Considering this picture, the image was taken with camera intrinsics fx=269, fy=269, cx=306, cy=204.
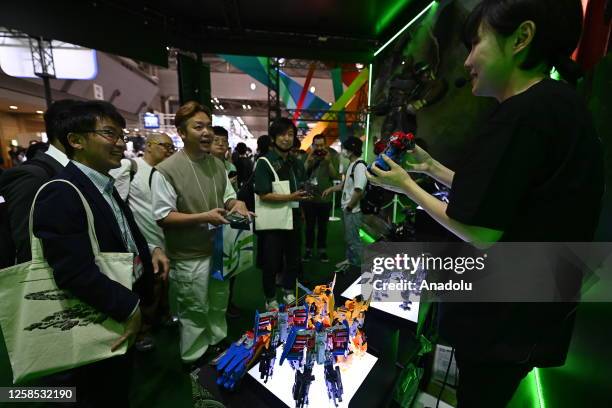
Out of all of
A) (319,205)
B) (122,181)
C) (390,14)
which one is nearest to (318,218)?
(319,205)

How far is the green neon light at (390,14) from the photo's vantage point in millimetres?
3920

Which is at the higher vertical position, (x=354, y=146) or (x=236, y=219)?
(x=354, y=146)

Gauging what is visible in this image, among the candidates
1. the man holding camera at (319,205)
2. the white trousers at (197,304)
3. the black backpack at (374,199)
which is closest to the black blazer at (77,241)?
the white trousers at (197,304)

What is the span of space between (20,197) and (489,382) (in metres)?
1.95

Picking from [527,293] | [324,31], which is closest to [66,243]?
[527,293]

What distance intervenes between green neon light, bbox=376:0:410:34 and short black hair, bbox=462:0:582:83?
A: 163 inches

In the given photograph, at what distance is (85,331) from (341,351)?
0.97 m

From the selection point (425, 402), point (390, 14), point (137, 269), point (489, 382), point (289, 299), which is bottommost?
point (425, 402)

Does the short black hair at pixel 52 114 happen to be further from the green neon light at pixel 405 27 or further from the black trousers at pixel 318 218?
the green neon light at pixel 405 27

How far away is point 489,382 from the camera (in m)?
0.77

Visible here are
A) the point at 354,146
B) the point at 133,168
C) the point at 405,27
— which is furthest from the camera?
the point at 405,27

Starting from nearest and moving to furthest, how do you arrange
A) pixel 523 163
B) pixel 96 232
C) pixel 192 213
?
pixel 523 163
pixel 96 232
pixel 192 213

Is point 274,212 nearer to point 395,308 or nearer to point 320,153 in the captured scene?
point 395,308

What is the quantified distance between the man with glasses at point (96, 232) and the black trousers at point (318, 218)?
10.1ft
